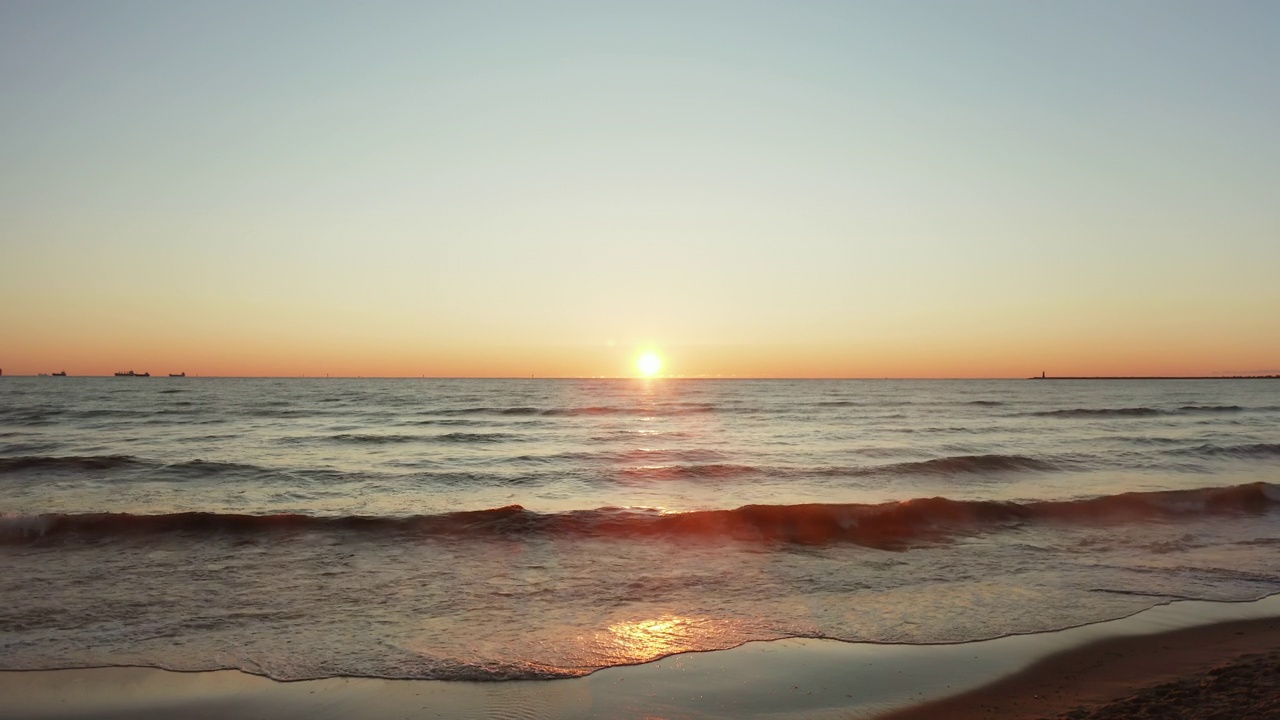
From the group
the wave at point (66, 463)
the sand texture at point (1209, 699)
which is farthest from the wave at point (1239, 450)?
the wave at point (66, 463)

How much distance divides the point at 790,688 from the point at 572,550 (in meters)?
7.11

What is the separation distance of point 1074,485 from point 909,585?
44.7ft

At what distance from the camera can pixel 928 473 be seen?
80.9ft

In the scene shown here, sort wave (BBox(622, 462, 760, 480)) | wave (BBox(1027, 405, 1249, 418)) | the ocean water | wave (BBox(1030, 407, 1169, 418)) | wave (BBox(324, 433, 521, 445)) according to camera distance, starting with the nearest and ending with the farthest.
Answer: the ocean water, wave (BBox(622, 462, 760, 480)), wave (BBox(324, 433, 521, 445)), wave (BBox(1030, 407, 1169, 418)), wave (BBox(1027, 405, 1249, 418))

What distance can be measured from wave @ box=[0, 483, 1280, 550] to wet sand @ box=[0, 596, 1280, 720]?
243 inches

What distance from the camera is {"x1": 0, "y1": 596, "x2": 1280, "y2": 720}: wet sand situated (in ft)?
21.6

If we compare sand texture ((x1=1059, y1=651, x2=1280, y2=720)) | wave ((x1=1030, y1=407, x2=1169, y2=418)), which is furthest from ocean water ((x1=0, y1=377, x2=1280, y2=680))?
wave ((x1=1030, y1=407, x2=1169, y2=418))

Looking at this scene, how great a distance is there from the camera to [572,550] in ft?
45.0

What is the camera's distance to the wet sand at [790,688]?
6.60 meters

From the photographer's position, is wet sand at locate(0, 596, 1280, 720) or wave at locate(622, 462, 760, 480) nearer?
wet sand at locate(0, 596, 1280, 720)

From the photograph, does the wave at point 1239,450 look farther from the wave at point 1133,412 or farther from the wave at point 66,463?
the wave at point 66,463

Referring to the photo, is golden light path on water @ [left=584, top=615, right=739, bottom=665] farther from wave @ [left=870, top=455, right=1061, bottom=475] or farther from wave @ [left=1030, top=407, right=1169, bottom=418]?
wave @ [left=1030, top=407, right=1169, bottom=418]

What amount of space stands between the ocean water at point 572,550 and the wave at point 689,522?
8 centimetres

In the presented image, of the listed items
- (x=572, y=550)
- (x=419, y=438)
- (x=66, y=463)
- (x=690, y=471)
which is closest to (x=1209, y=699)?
(x=572, y=550)
